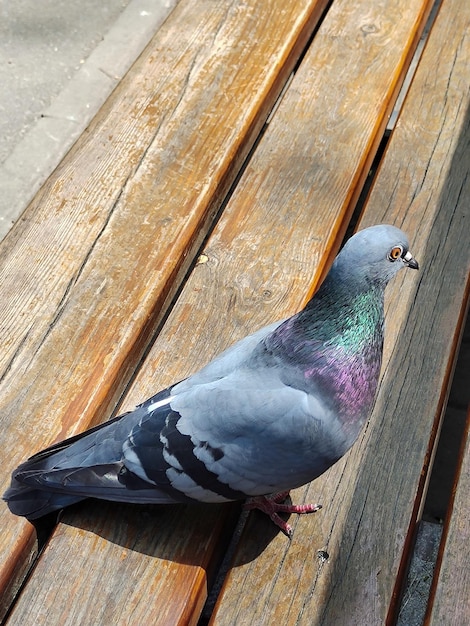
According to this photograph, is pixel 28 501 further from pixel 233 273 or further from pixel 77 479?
pixel 233 273

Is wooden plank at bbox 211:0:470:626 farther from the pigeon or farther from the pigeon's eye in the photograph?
the pigeon's eye

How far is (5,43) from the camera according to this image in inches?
163

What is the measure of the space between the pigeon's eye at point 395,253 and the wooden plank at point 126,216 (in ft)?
2.25

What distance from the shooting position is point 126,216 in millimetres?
2256

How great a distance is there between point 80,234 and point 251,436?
0.91 metres

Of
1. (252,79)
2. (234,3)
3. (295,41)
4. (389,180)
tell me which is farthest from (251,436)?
(234,3)

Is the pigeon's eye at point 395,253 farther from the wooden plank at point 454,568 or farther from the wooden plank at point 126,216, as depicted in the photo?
the wooden plank at point 126,216

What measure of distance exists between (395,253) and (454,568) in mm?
667

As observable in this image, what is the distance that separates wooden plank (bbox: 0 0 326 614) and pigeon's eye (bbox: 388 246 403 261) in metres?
0.69

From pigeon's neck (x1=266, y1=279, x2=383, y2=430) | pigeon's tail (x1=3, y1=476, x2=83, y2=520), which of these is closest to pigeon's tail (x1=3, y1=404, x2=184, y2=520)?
pigeon's tail (x1=3, y1=476, x2=83, y2=520)

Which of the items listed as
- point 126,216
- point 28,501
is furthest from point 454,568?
point 126,216

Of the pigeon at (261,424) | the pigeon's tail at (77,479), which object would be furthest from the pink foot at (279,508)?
the pigeon's tail at (77,479)

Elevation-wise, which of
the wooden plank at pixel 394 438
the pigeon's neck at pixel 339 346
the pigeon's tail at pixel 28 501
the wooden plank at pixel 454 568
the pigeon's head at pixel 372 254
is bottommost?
the wooden plank at pixel 394 438

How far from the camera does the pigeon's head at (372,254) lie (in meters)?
1.63
